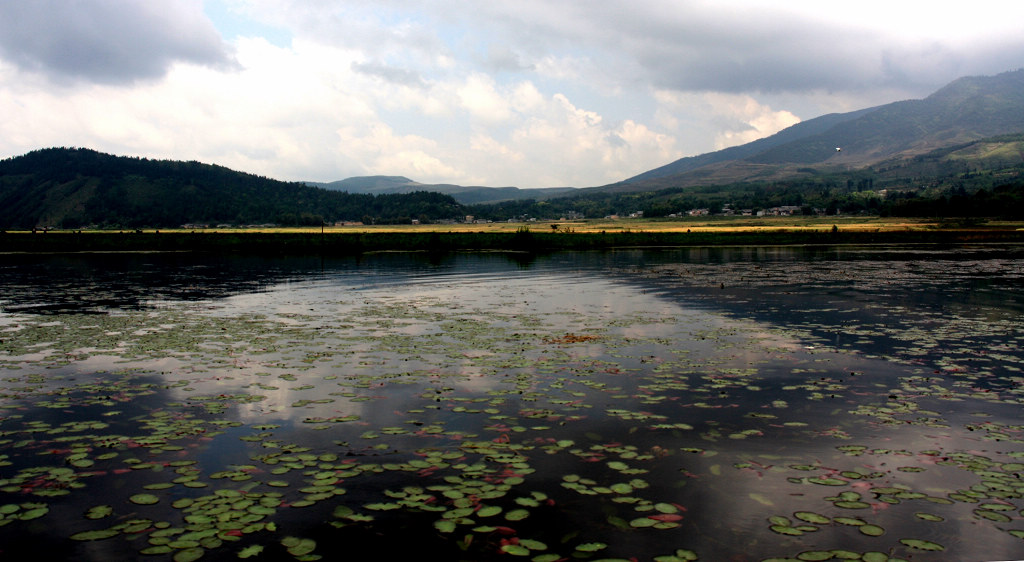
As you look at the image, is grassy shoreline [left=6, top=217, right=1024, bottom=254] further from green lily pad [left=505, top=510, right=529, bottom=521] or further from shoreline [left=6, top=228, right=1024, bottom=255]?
green lily pad [left=505, top=510, right=529, bottom=521]

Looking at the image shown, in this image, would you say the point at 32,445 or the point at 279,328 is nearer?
the point at 32,445

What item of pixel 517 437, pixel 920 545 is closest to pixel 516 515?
pixel 517 437

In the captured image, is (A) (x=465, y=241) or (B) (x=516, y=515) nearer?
(B) (x=516, y=515)

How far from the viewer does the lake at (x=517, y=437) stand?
29.8 feet

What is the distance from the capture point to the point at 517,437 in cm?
1315

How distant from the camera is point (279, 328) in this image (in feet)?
89.1

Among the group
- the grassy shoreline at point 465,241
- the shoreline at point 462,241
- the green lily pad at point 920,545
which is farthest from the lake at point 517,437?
the grassy shoreline at point 465,241

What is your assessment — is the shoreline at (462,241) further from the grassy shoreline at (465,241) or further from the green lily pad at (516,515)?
the green lily pad at (516,515)

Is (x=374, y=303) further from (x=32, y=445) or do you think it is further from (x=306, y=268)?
(x=306, y=268)

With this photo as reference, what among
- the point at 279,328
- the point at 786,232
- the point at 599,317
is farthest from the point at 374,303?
the point at 786,232

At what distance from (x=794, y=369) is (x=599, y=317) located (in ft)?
38.5

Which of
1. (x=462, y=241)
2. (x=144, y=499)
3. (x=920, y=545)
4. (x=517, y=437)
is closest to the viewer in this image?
(x=920, y=545)

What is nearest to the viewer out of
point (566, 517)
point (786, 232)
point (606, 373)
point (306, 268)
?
point (566, 517)

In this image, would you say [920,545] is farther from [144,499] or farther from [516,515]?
[144,499]
